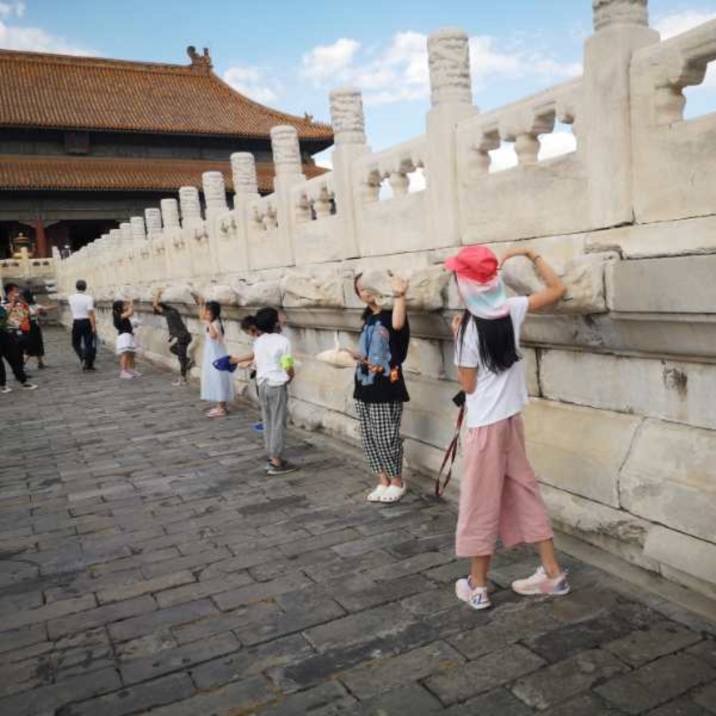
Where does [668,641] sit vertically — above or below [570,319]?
below

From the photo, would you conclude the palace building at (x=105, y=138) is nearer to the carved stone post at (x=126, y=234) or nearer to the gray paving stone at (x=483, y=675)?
the carved stone post at (x=126, y=234)

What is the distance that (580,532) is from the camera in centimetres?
397

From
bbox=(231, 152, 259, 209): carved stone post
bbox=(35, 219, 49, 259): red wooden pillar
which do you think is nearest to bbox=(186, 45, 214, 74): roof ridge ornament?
bbox=(35, 219, 49, 259): red wooden pillar

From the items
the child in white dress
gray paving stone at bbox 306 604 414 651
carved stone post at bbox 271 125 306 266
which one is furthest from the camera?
the child in white dress

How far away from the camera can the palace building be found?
106 ft

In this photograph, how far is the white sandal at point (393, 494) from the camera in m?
5.11

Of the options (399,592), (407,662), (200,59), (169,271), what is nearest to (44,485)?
(399,592)

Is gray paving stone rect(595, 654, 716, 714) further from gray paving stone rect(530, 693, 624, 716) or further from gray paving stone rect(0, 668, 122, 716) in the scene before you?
gray paving stone rect(0, 668, 122, 716)

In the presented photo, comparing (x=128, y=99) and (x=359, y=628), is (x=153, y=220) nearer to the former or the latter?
(x=359, y=628)

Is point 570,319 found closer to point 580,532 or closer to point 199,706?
point 580,532

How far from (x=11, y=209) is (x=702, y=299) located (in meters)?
34.6

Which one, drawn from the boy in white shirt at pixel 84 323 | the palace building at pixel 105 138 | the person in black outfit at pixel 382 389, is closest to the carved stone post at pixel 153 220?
the boy in white shirt at pixel 84 323

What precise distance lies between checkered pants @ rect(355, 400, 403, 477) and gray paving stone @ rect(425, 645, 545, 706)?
7.23 ft

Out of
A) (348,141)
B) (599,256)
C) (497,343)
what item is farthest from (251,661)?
(348,141)
